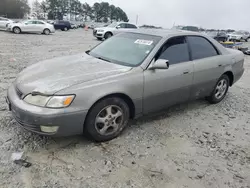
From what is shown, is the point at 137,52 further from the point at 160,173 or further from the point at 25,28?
the point at 25,28

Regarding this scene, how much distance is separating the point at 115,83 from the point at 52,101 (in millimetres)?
817

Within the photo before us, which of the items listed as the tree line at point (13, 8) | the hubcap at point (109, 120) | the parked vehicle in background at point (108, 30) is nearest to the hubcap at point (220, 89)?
the hubcap at point (109, 120)

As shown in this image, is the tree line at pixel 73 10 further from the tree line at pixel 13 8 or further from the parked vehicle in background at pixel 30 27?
the parked vehicle in background at pixel 30 27

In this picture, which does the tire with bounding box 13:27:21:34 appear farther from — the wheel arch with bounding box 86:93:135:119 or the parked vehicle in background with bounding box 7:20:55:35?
the wheel arch with bounding box 86:93:135:119

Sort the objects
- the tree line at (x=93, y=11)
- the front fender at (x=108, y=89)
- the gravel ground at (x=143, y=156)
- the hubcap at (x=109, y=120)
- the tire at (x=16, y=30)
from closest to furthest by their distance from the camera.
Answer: the gravel ground at (x=143, y=156), the front fender at (x=108, y=89), the hubcap at (x=109, y=120), the tire at (x=16, y=30), the tree line at (x=93, y=11)

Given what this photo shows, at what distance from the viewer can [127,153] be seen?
290cm

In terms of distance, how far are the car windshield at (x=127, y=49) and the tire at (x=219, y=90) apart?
5.91ft

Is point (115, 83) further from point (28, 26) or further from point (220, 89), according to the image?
point (28, 26)

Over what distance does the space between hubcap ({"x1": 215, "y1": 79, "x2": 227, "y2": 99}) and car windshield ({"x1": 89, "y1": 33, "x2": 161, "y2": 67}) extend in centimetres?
186

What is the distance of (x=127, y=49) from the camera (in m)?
3.63

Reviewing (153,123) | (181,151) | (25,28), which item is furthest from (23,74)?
(25,28)

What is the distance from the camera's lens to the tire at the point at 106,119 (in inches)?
113

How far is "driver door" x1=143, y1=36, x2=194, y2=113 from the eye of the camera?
10.9ft

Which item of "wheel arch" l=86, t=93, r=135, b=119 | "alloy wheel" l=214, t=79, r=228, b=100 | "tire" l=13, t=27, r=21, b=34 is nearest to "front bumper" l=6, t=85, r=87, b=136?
"wheel arch" l=86, t=93, r=135, b=119
